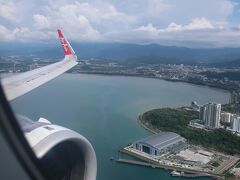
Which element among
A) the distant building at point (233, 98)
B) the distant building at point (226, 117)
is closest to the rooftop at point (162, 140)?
the distant building at point (226, 117)

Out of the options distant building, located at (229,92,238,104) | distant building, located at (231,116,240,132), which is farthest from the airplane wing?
distant building, located at (229,92,238,104)

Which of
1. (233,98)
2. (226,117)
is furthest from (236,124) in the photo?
(233,98)

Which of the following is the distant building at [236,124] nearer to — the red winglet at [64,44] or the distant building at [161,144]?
the distant building at [161,144]

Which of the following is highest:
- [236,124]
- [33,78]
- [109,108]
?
[33,78]

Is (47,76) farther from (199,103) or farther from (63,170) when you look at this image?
(199,103)

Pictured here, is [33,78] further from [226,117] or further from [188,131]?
[226,117]

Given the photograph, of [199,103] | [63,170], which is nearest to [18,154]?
[63,170]
